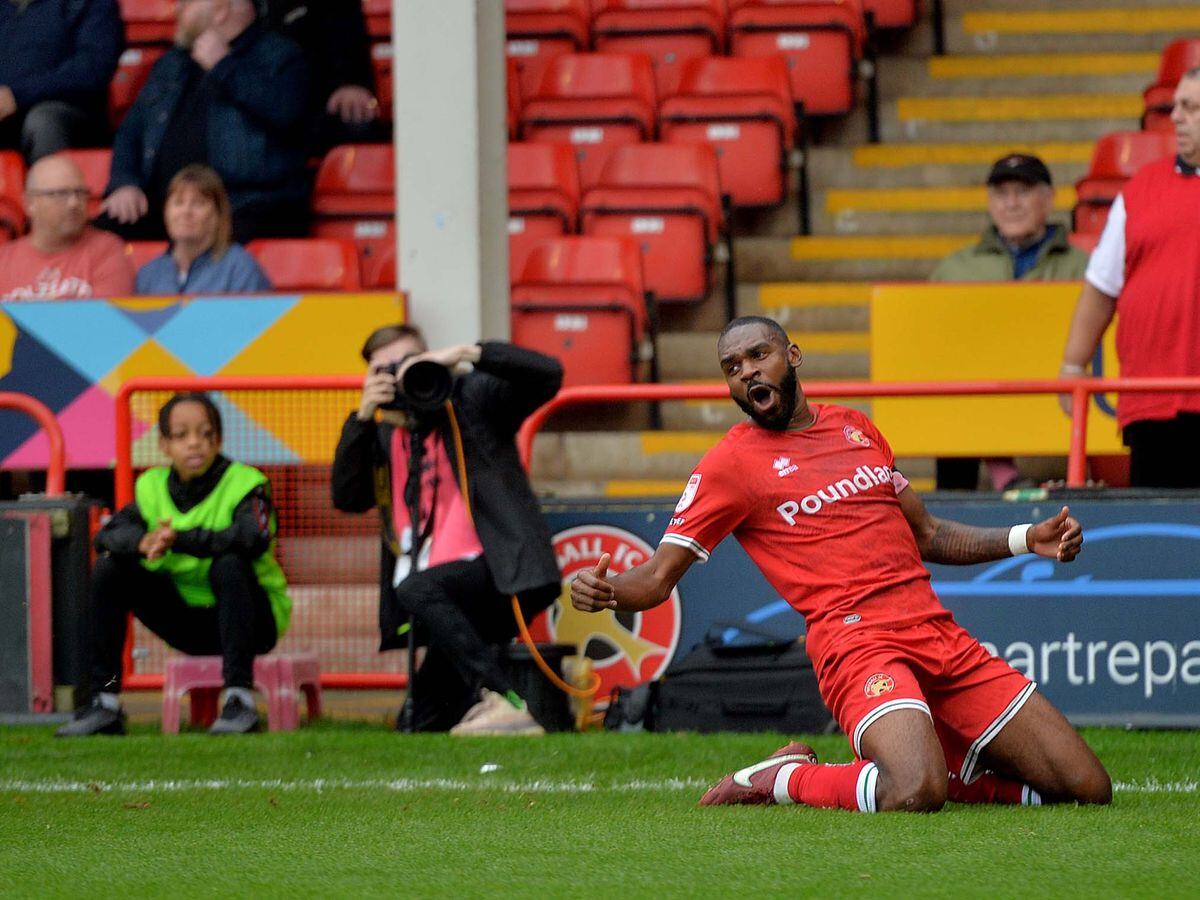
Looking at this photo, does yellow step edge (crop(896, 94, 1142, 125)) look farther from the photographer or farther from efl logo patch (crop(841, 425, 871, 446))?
efl logo patch (crop(841, 425, 871, 446))

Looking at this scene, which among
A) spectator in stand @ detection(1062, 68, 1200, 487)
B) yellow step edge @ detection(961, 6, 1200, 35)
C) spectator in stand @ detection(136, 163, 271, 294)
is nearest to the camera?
spectator in stand @ detection(1062, 68, 1200, 487)

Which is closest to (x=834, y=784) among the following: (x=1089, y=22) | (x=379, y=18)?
(x=379, y=18)

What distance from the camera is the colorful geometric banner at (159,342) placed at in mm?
9445

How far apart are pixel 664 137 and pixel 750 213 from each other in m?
0.76

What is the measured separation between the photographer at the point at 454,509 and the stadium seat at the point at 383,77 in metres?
5.79

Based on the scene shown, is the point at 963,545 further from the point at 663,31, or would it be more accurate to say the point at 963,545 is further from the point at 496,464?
the point at 663,31

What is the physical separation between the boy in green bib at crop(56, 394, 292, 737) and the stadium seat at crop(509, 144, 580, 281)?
14.0 feet

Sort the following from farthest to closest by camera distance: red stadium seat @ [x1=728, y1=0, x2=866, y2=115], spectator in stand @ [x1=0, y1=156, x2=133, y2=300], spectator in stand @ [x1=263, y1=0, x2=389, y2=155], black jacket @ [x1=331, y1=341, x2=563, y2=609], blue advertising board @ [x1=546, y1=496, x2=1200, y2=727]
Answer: red stadium seat @ [x1=728, y1=0, x2=866, y2=115]
spectator in stand @ [x1=263, y1=0, x2=389, y2=155]
spectator in stand @ [x1=0, y1=156, x2=133, y2=300]
black jacket @ [x1=331, y1=341, x2=563, y2=609]
blue advertising board @ [x1=546, y1=496, x2=1200, y2=727]

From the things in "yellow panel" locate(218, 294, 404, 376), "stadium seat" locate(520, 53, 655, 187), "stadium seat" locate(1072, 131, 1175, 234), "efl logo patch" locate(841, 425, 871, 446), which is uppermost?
"stadium seat" locate(520, 53, 655, 187)

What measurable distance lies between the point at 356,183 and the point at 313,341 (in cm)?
330

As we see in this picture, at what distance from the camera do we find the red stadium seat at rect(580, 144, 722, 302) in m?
12.2

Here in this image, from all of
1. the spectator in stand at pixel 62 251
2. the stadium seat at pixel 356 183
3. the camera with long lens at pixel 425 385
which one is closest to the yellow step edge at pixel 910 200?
the stadium seat at pixel 356 183

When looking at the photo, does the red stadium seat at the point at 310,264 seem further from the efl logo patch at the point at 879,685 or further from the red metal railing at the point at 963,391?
the efl logo patch at the point at 879,685

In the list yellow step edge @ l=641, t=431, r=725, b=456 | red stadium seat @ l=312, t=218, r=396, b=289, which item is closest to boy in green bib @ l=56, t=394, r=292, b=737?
yellow step edge @ l=641, t=431, r=725, b=456
